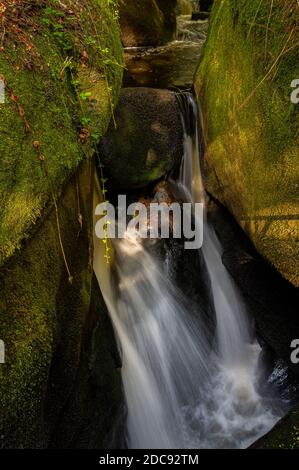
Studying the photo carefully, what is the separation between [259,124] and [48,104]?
2.10 metres

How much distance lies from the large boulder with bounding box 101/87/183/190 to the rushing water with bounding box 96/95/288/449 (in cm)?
90

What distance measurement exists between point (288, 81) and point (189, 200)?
212 centimetres

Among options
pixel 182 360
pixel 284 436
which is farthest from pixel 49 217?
pixel 182 360

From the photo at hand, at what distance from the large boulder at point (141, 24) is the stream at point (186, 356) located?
653cm

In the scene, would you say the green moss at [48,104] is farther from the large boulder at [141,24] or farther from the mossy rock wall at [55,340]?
the large boulder at [141,24]

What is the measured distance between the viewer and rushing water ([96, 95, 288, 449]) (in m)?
3.71

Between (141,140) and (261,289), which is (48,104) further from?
(261,289)

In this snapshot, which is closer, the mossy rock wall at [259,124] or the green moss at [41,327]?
the green moss at [41,327]

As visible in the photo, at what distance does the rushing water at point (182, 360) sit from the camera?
3713 millimetres

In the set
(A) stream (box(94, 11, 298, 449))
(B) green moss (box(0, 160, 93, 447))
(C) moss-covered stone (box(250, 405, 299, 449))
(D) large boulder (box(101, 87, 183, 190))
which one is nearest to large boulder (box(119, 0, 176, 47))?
(D) large boulder (box(101, 87, 183, 190))

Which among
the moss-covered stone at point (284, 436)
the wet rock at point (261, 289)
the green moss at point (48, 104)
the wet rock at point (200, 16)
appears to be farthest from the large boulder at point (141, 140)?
the wet rock at point (200, 16)

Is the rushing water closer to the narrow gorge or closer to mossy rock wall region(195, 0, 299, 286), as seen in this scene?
the narrow gorge

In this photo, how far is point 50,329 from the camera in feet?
7.39
